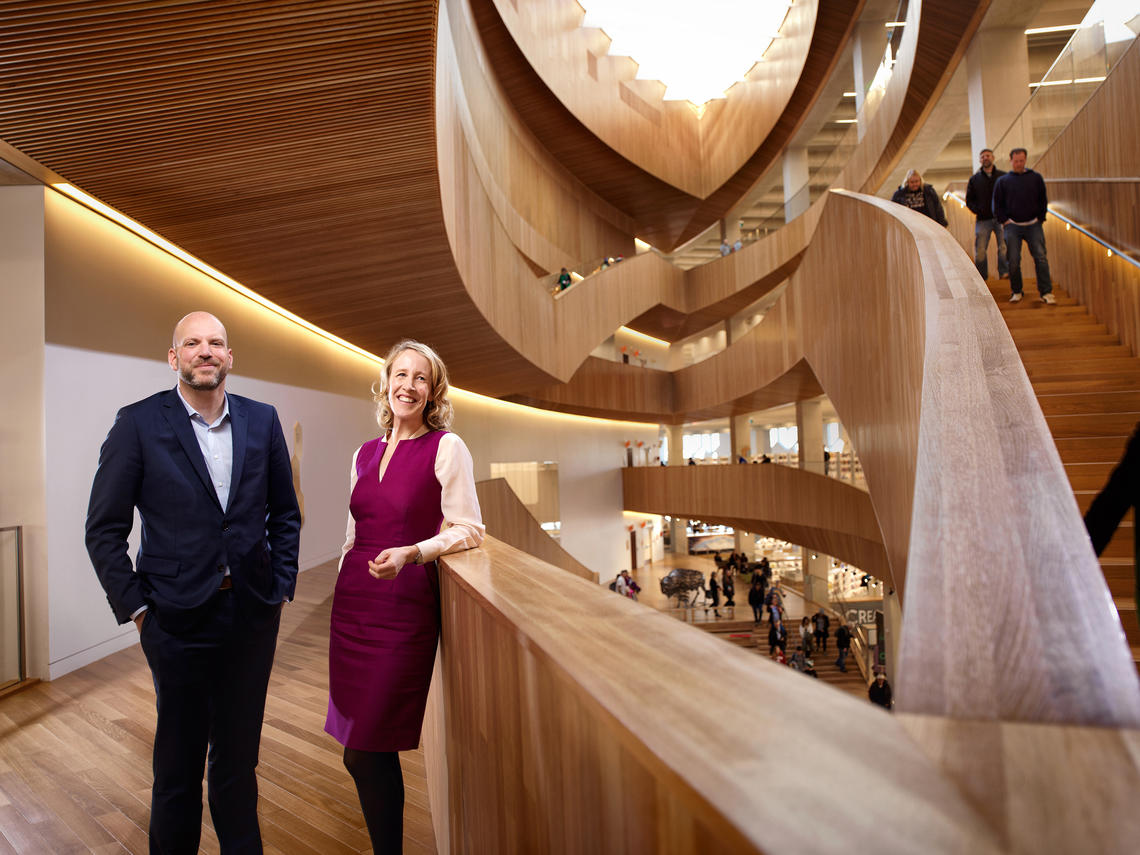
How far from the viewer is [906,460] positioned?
4.22 m

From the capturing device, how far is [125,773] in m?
3.36

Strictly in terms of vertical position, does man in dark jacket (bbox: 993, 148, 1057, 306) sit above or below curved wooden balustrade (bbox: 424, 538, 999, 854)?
above

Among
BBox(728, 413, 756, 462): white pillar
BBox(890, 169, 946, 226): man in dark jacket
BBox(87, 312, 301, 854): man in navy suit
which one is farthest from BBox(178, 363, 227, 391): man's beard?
BBox(728, 413, 756, 462): white pillar

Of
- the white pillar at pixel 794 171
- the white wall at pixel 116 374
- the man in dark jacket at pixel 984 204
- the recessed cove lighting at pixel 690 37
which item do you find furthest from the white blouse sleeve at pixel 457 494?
the white pillar at pixel 794 171

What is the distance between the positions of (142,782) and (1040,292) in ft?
24.6


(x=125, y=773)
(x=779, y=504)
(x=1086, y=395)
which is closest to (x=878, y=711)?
(x=125, y=773)

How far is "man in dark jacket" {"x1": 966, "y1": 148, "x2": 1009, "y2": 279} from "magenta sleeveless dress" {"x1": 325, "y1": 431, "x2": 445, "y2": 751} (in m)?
6.60

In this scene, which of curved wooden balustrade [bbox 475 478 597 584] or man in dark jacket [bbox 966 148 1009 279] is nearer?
man in dark jacket [bbox 966 148 1009 279]

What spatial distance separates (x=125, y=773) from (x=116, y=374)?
11.5 ft

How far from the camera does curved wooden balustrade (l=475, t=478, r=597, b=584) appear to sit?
30.7ft

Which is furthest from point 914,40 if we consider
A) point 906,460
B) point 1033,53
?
point 906,460

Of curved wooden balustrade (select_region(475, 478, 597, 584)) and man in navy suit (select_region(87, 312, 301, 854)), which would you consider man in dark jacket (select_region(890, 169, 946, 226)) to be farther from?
man in navy suit (select_region(87, 312, 301, 854))

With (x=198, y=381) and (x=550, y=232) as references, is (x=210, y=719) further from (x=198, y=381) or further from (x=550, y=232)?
(x=550, y=232)

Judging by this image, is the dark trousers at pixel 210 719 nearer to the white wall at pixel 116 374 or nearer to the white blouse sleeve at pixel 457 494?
the white blouse sleeve at pixel 457 494
